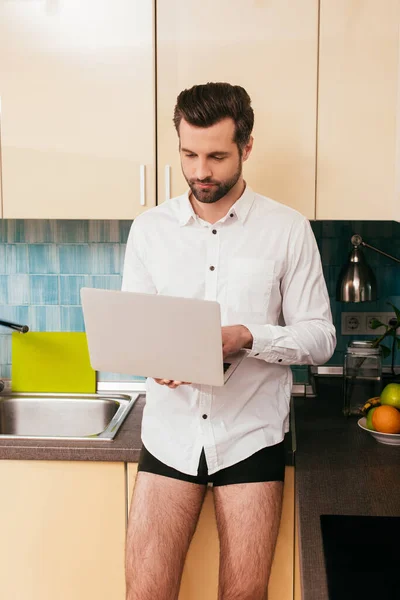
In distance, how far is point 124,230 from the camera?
241 centimetres

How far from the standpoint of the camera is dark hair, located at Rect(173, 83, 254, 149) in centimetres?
169

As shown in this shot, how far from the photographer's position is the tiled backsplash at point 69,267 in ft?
7.80

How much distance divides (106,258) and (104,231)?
0.30ft

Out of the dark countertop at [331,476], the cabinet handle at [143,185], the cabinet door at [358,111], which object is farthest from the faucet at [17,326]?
the cabinet door at [358,111]

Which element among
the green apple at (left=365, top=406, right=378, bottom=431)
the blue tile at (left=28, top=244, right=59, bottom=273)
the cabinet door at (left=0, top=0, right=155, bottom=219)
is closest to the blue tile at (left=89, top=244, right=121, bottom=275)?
the blue tile at (left=28, top=244, right=59, bottom=273)

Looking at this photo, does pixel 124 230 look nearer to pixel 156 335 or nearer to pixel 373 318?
pixel 373 318

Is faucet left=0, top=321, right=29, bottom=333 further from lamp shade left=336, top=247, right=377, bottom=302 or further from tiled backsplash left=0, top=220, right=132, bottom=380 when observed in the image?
lamp shade left=336, top=247, right=377, bottom=302

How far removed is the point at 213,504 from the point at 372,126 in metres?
1.10

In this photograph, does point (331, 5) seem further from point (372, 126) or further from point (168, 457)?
point (168, 457)

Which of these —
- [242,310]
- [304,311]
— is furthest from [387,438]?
[242,310]

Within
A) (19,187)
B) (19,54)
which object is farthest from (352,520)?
(19,54)

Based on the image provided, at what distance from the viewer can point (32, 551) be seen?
189 cm

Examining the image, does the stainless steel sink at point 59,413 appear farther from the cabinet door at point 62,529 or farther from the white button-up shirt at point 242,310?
the white button-up shirt at point 242,310

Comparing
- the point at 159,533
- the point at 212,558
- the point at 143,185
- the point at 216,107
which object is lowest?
the point at 212,558
